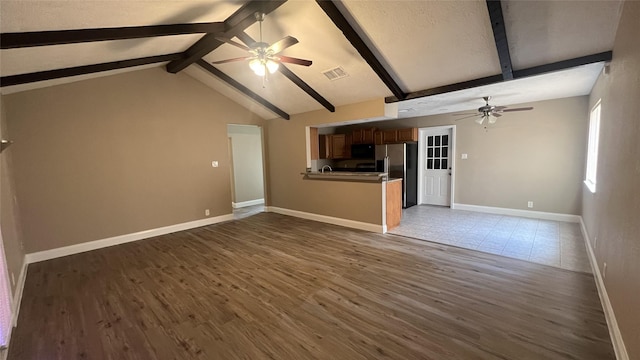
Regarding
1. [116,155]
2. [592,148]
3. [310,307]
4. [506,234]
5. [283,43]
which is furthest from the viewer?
[116,155]

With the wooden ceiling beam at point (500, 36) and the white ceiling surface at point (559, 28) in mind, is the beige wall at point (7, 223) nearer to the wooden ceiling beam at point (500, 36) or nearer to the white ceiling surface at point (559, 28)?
the wooden ceiling beam at point (500, 36)

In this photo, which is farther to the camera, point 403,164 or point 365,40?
point 403,164

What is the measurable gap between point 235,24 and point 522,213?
6.39 meters

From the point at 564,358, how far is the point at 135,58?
5.81 metres

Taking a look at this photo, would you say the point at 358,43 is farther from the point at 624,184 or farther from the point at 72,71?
the point at 72,71

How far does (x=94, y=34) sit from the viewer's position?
2656mm

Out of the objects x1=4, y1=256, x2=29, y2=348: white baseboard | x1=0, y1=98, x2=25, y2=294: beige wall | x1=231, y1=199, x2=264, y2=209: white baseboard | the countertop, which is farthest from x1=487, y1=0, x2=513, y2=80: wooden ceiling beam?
x1=231, y1=199, x2=264, y2=209: white baseboard

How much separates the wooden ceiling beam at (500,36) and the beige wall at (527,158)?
278 cm

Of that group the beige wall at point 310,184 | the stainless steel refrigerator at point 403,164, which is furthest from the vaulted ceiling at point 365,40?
the stainless steel refrigerator at point 403,164

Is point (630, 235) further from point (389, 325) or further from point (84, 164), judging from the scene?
point (84, 164)

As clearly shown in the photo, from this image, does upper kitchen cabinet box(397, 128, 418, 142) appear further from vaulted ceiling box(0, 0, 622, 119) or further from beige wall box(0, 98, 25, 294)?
beige wall box(0, 98, 25, 294)

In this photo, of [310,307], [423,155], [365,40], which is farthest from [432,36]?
[423,155]

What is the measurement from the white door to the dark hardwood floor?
3283 millimetres

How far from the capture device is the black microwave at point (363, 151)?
22.9 feet
